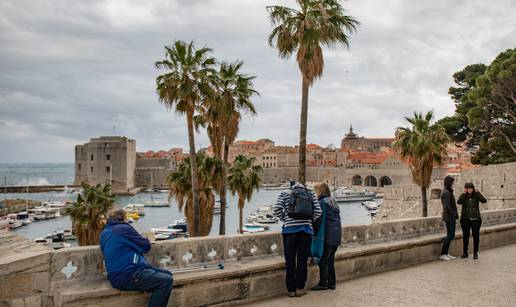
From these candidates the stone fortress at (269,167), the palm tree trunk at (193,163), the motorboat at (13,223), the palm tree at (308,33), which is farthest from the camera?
the stone fortress at (269,167)

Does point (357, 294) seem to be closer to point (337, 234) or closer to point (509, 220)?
point (337, 234)

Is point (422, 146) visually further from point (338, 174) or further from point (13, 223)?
point (338, 174)

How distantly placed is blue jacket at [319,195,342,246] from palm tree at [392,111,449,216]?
20.9m

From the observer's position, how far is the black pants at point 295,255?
6242mm

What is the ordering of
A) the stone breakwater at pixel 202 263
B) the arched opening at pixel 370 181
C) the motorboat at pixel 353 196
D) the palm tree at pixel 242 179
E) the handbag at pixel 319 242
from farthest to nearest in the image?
the arched opening at pixel 370 181
the motorboat at pixel 353 196
the palm tree at pixel 242 179
the handbag at pixel 319 242
the stone breakwater at pixel 202 263

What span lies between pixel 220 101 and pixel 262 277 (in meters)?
14.7

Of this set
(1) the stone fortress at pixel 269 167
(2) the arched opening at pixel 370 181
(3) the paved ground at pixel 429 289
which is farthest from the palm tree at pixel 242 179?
(2) the arched opening at pixel 370 181

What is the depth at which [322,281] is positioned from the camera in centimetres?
676

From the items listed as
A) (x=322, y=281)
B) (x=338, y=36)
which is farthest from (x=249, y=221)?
(x=322, y=281)

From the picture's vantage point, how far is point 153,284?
4.95 metres

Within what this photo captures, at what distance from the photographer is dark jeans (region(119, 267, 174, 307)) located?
488 cm

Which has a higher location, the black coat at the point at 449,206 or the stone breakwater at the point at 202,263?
the black coat at the point at 449,206

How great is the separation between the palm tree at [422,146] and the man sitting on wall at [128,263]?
23434mm

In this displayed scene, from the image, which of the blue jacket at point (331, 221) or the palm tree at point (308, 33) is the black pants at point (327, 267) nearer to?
the blue jacket at point (331, 221)
